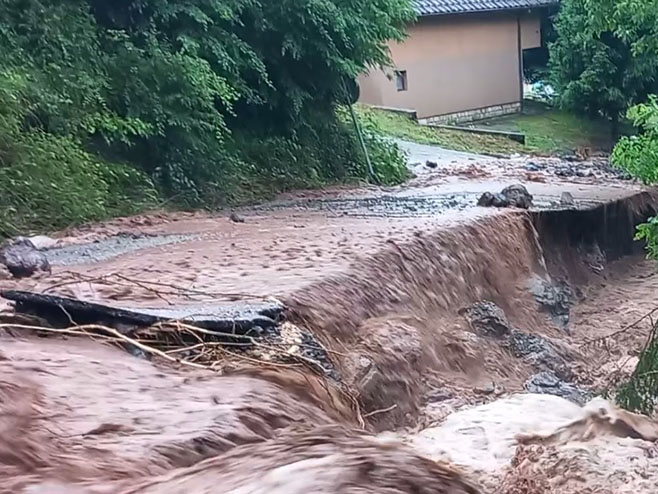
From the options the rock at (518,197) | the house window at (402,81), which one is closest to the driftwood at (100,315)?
the rock at (518,197)

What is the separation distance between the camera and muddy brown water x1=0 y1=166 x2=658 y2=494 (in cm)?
400

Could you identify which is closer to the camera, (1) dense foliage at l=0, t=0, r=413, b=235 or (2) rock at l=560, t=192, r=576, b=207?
(1) dense foliage at l=0, t=0, r=413, b=235

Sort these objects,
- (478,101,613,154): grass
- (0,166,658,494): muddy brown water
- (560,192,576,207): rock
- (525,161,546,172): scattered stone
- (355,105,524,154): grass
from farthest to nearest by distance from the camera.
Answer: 1. (478,101,613,154): grass
2. (355,105,524,154): grass
3. (525,161,546,172): scattered stone
4. (560,192,576,207): rock
5. (0,166,658,494): muddy brown water

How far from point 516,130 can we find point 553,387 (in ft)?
62.1

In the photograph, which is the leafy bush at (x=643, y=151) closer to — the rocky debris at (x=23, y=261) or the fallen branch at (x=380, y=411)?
the fallen branch at (x=380, y=411)

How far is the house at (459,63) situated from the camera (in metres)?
28.7

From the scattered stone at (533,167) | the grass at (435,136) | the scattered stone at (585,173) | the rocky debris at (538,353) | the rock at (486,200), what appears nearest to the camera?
the rocky debris at (538,353)

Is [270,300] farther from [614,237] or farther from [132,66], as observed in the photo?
[614,237]

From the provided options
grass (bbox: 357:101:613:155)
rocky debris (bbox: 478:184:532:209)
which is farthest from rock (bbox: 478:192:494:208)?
grass (bbox: 357:101:613:155)

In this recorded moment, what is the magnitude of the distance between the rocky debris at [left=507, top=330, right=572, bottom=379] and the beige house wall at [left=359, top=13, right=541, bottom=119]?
1662cm

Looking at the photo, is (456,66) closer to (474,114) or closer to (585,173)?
(474,114)

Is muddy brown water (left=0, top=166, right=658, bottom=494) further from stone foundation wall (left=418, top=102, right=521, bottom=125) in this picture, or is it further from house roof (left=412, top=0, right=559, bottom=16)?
house roof (left=412, top=0, right=559, bottom=16)

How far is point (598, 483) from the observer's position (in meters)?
5.25

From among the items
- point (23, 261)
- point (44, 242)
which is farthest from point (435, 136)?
point (23, 261)
